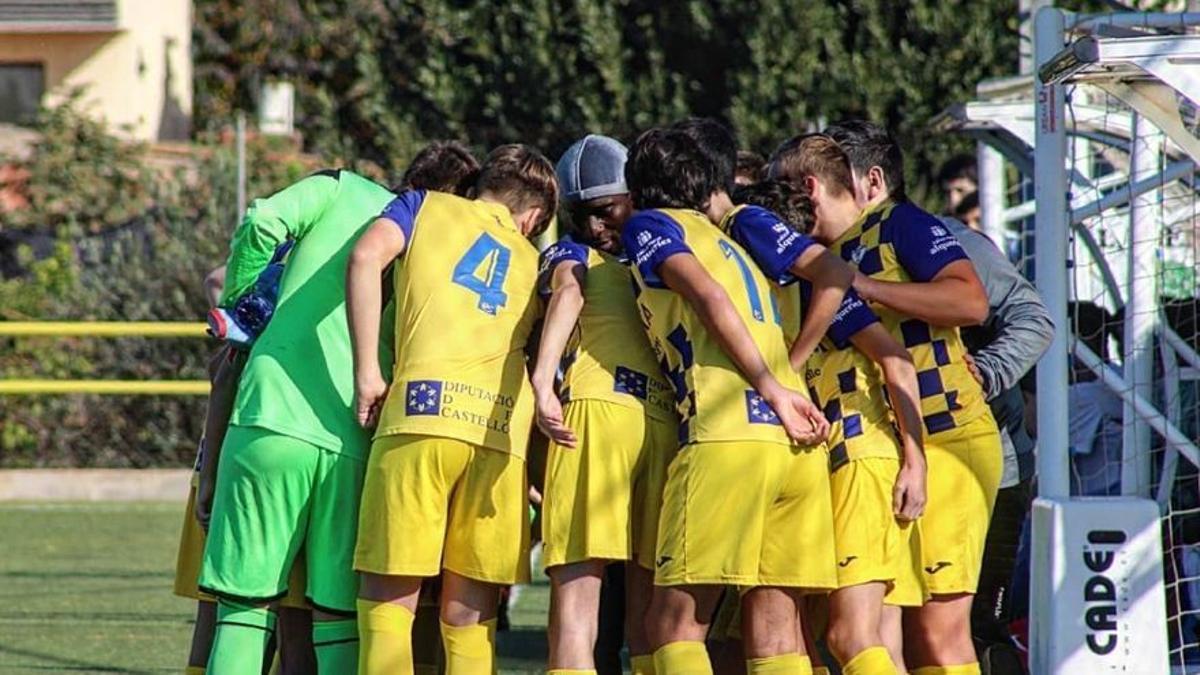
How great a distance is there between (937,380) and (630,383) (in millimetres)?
889

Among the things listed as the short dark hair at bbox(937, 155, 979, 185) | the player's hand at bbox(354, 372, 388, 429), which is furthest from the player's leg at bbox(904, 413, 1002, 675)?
the short dark hair at bbox(937, 155, 979, 185)

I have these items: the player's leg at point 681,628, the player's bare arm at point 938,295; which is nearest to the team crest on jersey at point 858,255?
the player's bare arm at point 938,295

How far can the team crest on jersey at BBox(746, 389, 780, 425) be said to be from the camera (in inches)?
201

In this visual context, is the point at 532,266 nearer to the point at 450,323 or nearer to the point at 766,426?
the point at 450,323

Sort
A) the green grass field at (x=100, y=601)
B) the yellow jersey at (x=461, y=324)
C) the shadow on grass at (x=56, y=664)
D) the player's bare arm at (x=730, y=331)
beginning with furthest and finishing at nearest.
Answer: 1. the green grass field at (x=100, y=601)
2. the shadow on grass at (x=56, y=664)
3. the yellow jersey at (x=461, y=324)
4. the player's bare arm at (x=730, y=331)

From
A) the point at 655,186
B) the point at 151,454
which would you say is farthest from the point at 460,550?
the point at 151,454

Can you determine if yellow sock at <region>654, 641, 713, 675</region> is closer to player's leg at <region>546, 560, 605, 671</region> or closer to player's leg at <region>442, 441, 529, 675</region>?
player's leg at <region>546, 560, 605, 671</region>

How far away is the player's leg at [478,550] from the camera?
5.32 metres

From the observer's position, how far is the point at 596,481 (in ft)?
17.1

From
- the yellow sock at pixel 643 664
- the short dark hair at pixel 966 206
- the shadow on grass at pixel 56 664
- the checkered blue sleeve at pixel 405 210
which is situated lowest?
the shadow on grass at pixel 56 664

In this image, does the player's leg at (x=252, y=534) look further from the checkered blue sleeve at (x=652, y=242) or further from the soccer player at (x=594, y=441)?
the checkered blue sleeve at (x=652, y=242)

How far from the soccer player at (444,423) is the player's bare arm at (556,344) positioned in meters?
0.15

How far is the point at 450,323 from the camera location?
5.33 meters

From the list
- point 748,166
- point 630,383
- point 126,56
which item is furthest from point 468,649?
point 126,56
